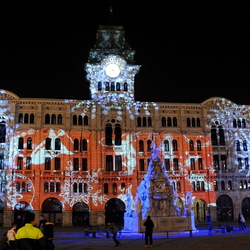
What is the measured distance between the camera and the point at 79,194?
5316 cm

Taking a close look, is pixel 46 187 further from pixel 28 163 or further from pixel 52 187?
pixel 28 163

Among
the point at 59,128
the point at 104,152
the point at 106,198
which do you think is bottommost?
the point at 106,198

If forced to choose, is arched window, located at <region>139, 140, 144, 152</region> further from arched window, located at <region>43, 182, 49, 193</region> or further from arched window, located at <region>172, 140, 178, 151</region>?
arched window, located at <region>43, 182, 49, 193</region>

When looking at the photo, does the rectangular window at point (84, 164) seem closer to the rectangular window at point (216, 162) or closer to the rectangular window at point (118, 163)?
the rectangular window at point (118, 163)

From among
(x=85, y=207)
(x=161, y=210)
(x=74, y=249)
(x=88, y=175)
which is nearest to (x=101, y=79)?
(x=88, y=175)

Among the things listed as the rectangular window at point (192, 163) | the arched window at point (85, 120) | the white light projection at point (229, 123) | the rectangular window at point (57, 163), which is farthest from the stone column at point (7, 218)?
the white light projection at point (229, 123)

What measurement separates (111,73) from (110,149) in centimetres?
1203

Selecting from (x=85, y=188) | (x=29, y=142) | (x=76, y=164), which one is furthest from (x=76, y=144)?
(x=29, y=142)

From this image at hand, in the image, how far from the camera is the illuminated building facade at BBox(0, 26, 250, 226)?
52.6 m

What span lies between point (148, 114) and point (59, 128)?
1370 centimetres

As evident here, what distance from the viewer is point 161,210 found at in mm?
34531

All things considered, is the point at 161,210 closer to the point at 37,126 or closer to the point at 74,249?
the point at 74,249

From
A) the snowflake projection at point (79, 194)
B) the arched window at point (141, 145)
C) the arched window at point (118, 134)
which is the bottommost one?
the snowflake projection at point (79, 194)

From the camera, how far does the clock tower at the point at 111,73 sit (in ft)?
189
